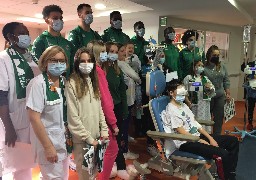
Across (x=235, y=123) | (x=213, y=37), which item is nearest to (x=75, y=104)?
(x=235, y=123)

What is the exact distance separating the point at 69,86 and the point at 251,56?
8.31m

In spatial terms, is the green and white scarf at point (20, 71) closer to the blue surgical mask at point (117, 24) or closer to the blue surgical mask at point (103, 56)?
the blue surgical mask at point (103, 56)

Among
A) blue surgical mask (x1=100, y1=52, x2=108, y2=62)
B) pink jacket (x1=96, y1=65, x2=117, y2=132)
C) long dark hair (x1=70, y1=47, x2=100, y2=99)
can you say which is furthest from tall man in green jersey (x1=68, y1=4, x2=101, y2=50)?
long dark hair (x1=70, y1=47, x2=100, y2=99)

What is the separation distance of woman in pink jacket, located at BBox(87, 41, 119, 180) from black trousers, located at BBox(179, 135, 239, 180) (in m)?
0.69

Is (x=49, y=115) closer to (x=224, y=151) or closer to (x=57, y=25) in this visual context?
(x=57, y=25)

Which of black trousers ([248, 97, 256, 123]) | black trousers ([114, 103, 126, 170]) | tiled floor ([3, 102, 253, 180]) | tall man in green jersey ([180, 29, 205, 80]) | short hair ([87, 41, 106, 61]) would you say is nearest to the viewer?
short hair ([87, 41, 106, 61])

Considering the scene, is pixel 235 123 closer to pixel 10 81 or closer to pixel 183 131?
pixel 183 131

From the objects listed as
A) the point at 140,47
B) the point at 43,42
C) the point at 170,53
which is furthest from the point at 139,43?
the point at 43,42

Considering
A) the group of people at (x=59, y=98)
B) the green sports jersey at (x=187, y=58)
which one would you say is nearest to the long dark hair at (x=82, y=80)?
the group of people at (x=59, y=98)

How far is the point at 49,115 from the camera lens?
177 centimetres

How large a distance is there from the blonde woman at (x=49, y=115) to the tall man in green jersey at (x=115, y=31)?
70.9 inches

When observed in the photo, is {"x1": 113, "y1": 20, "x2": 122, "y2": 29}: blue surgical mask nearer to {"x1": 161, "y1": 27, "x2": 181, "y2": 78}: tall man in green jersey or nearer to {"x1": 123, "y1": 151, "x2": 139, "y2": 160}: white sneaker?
{"x1": 161, "y1": 27, "x2": 181, "y2": 78}: tall man in green jersey

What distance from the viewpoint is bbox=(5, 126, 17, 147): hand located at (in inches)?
76.1

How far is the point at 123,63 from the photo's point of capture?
125 inches
